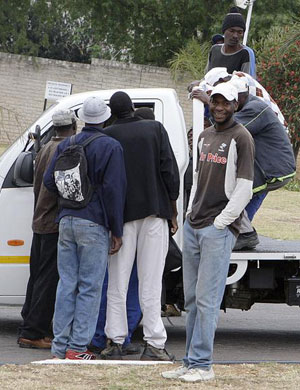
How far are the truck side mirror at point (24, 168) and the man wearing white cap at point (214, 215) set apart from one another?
82.9 inches

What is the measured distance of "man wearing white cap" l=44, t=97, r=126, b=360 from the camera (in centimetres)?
711

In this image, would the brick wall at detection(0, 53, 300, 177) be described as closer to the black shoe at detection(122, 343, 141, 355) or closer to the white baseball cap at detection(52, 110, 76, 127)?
the white baseball cap at detection(52, 110, 76, 127)

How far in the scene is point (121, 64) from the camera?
29953mm

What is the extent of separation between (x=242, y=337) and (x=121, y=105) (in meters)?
2.96

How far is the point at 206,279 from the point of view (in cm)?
638

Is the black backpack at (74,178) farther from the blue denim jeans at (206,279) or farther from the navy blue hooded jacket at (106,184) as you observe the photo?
the blue denim jeans at (206,279)

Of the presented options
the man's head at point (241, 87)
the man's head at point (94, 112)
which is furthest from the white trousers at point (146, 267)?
the man's head at point (241, 87)

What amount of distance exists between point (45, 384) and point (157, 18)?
2683 cm

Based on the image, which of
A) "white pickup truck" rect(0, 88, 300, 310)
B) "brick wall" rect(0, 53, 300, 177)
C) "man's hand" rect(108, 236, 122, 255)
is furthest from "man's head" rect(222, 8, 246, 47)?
"brick wall" rect(0, 53, 300, 177)

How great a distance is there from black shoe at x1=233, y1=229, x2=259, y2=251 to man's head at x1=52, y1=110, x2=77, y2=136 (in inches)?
63.6

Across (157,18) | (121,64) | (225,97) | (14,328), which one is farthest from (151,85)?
(225,97)

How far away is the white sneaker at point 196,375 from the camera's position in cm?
638

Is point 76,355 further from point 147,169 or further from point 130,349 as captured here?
point 147,169

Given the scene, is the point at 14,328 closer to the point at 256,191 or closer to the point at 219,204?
the point at 256,191
